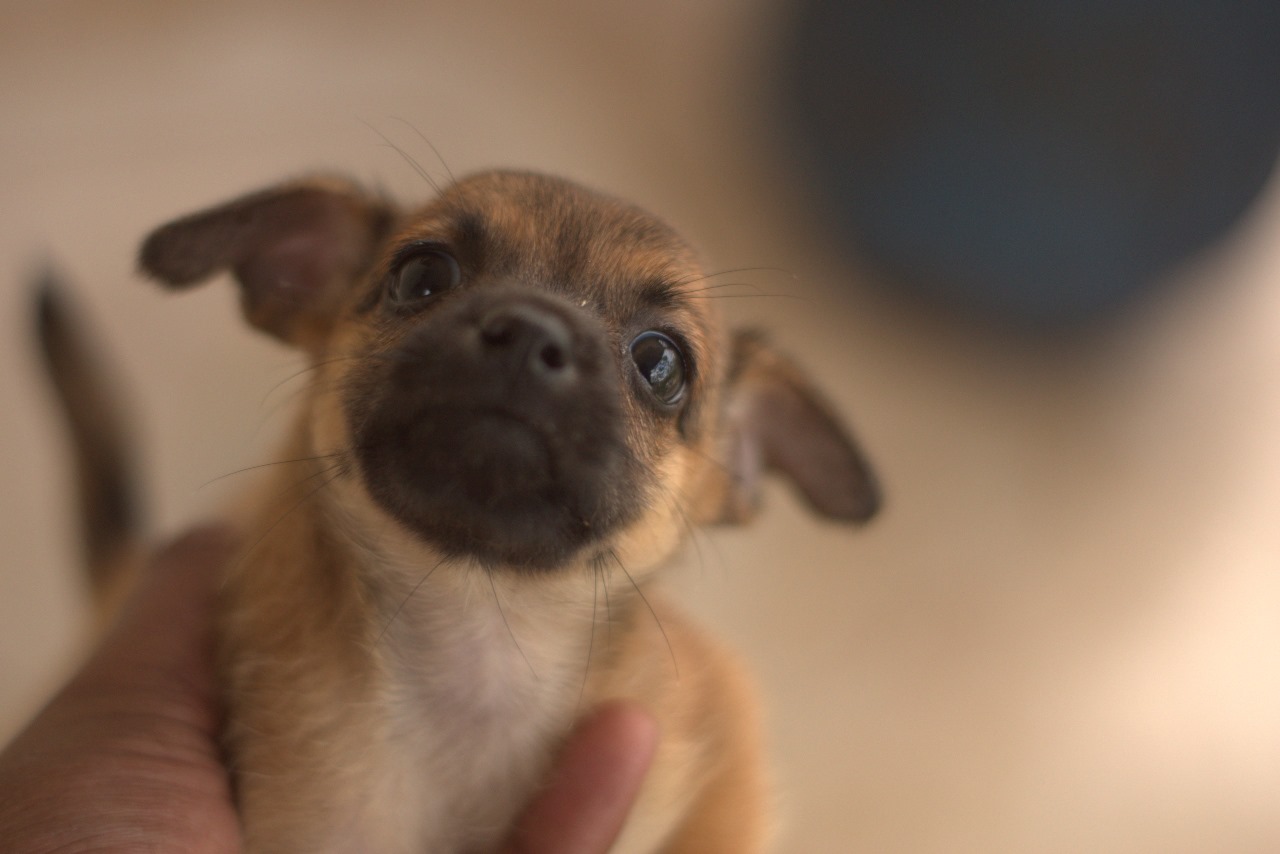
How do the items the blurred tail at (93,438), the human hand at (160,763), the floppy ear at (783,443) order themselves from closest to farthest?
1. the human hand at (160,763)
2. the floppy ear at (783,443)
3. the blurred tail at (93,438)

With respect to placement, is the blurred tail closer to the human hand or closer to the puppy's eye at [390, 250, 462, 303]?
the human hand

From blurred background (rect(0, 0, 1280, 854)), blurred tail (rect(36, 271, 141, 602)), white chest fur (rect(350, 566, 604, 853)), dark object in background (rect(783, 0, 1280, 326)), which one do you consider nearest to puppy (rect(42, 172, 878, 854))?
white chest fur (rect(350, 566, 604, 853))

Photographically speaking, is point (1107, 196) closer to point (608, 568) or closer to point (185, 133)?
point (608, 568)

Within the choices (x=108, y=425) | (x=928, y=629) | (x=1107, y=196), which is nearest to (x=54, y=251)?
(x=108, y=425)

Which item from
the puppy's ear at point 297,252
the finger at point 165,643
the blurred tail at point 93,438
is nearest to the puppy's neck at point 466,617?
the finger at point 165,643

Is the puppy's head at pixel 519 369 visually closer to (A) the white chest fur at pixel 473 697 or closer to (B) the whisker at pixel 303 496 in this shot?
(B) the whisker at pixel 303 496

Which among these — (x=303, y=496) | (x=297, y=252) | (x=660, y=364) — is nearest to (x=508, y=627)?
(x=303, y=496)
